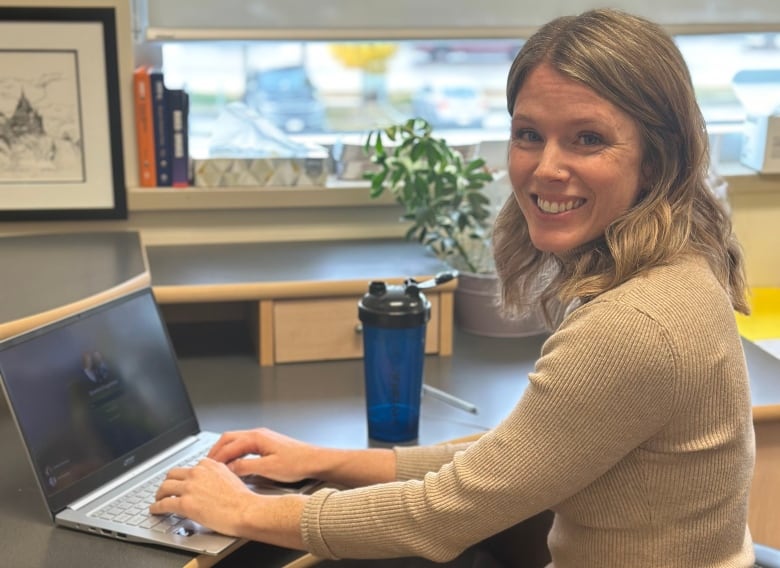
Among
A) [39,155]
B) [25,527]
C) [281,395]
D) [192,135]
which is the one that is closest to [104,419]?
[25,527]

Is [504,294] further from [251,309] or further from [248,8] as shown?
[248,8]

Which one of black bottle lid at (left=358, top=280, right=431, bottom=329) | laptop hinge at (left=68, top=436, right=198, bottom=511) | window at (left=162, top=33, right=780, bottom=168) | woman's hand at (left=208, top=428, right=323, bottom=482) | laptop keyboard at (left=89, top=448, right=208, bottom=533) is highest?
window at (left=162, top=33, right=780, bottom=168)

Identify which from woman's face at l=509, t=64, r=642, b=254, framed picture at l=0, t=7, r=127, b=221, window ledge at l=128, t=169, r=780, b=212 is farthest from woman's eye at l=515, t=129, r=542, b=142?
framed picture at l=0, t=7, r=127, b=221

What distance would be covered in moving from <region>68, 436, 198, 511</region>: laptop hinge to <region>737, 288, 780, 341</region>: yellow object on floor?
1.18 m

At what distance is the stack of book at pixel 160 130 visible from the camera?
2.00m

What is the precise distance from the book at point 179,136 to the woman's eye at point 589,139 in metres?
1.09

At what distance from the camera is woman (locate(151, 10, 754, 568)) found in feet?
3.50

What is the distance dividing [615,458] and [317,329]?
82cm

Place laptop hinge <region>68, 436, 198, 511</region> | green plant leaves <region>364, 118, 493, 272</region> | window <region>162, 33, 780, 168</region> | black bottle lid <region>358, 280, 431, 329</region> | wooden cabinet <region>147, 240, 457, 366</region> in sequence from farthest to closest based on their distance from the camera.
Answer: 1. window <region>162, 33, 780, 168</region>
2. green plant leaves <region>364, 118, 493, 272</region>
3. wooden cabinet <region>147, 240, 457, 366</region>
4. black bottle lid <region>358, 280, 431, 329</region>
5. laptop hinge <region>68, 436, 198, 511</region>

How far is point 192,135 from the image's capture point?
2.22 m

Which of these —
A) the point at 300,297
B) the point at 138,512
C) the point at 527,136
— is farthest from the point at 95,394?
the point at 527,136

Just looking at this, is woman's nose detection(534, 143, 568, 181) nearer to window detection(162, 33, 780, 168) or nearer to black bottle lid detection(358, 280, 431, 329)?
black bottle lid detection(358, 280, 431, 329)

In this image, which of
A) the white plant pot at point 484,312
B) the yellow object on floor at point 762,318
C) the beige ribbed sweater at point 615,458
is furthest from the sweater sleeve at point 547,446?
the yellow object on floor at point 762,318

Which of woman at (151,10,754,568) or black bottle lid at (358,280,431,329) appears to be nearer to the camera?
woman at (151,10,754,568)
